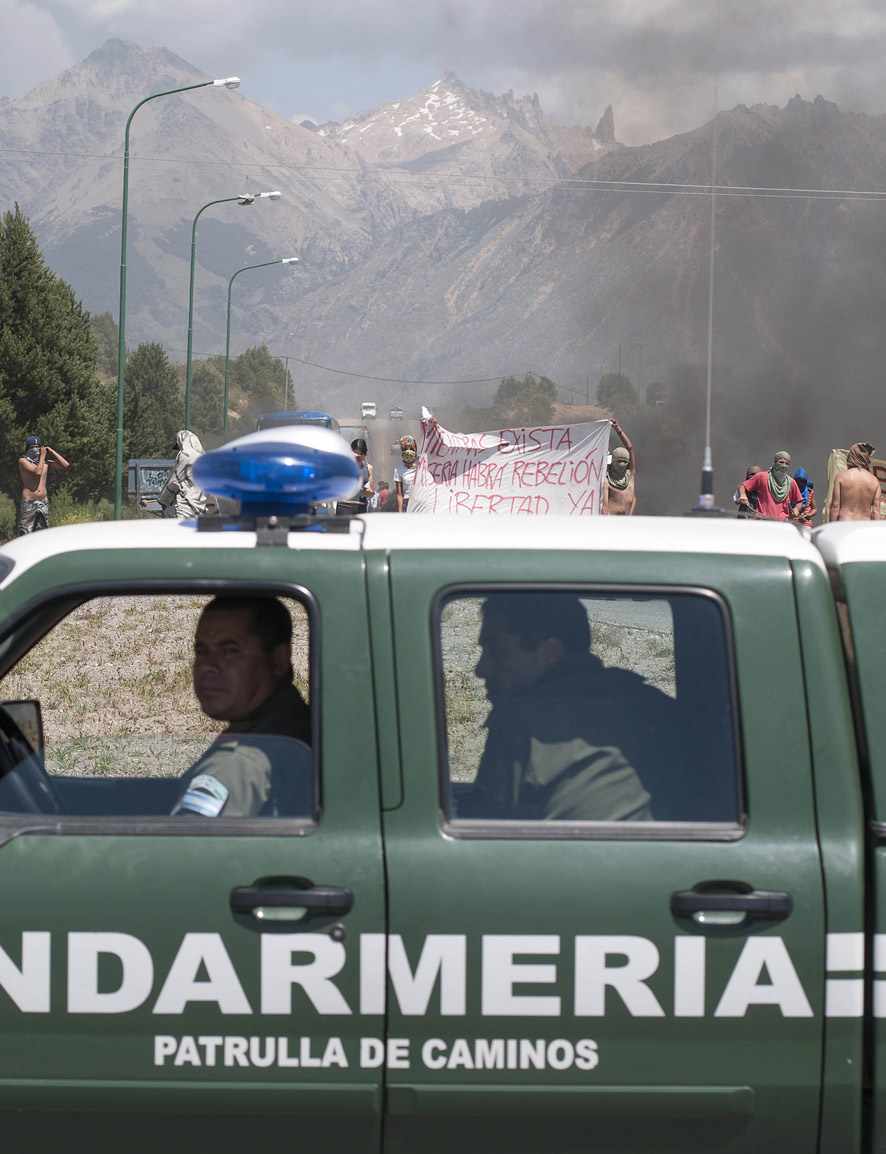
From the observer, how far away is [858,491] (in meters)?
11.9

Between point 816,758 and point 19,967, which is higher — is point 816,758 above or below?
above

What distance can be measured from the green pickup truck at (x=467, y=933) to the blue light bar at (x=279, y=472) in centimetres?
21

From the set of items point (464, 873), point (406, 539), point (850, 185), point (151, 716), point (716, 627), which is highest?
point (850, 185)

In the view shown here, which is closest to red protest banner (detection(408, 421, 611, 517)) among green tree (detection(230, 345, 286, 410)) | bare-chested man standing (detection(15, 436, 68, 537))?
bare-chested man standing (detection(15, 436, 68, 537))

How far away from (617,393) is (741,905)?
16289cm

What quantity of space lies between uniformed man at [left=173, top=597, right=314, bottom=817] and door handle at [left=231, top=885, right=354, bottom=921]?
0.15 m

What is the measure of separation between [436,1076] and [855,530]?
1.24 metres

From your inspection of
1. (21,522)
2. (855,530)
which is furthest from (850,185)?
(855,530)

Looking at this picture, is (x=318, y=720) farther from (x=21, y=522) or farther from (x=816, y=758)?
(x=21, y=522)

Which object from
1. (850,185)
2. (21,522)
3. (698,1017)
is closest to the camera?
(698,1017)

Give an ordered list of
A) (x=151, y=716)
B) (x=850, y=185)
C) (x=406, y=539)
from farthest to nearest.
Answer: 1. (x=850, y=185)
2. (x=151, y=716)
3. (x=406, y=539)

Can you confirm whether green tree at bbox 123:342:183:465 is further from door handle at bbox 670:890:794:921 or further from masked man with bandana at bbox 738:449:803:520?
door handle at bbox 670:890:794:921

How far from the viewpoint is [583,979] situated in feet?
7.38

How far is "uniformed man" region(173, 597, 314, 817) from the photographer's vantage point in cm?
243
